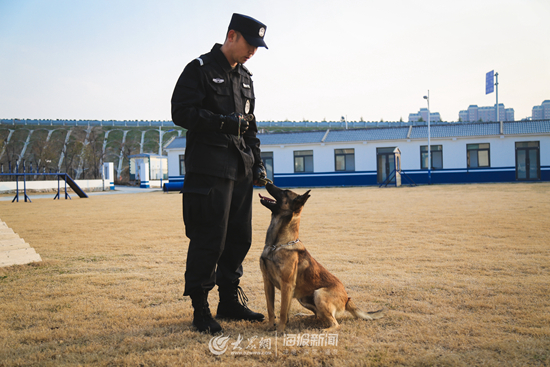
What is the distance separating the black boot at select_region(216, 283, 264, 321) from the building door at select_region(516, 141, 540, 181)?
2858 centimetres

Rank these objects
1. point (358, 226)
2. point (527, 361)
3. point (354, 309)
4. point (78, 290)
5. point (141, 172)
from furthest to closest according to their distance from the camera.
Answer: point (141, 172) → point (358, 226) → point (78, 290) → point (354, 309) → point (527, 361)

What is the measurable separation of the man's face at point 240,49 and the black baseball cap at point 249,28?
0.13 ft

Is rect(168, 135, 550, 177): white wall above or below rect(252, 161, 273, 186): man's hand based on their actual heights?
above

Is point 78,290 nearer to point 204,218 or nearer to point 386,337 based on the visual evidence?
point 204,218

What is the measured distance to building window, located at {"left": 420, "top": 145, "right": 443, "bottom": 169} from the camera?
27.7 m

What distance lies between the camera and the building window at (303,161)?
3055cm

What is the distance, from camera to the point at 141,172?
120 feet

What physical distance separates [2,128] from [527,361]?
8722cm

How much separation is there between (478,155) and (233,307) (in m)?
28.0

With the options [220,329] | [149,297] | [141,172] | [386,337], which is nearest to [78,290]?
[149,297]

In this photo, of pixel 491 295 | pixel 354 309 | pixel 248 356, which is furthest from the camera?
pixel 491 295

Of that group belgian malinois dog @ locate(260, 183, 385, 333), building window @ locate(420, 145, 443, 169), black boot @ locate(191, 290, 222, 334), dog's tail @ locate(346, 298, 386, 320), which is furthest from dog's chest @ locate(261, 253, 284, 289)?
building window @ locate(420, 145, 443, 169)

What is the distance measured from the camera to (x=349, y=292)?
3711 millimetres

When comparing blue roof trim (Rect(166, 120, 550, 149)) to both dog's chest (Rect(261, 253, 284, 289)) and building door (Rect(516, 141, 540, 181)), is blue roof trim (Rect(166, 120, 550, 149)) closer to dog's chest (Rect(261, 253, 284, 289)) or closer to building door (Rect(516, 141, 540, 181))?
building door (Rect(516, 141, 540, 181))
